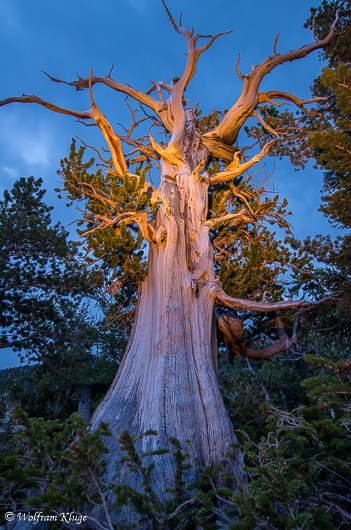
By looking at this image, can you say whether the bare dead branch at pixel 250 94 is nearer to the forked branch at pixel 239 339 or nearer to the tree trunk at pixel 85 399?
the forked branch at pixel 239 339

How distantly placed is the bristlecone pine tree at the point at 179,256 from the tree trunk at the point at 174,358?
0.01 m

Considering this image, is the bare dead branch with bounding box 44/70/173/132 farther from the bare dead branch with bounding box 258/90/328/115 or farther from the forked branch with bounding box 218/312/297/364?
the forked branch with bounding box 218/312/297/364

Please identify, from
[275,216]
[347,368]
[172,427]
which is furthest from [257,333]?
[347,368]

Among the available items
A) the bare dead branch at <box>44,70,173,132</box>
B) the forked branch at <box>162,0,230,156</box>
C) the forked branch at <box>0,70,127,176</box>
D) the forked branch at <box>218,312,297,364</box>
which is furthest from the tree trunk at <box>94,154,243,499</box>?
the bare dead branch at <box>44,70,173,132</box>

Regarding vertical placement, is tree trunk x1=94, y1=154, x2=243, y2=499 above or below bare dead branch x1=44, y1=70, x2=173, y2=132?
below

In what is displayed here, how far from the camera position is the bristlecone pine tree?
362 cm

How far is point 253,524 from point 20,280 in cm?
923

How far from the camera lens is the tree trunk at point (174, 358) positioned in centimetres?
337

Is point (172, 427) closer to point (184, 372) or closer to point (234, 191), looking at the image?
point (184, 372)

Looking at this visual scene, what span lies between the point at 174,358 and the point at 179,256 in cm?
179

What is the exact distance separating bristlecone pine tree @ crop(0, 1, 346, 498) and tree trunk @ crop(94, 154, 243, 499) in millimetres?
14

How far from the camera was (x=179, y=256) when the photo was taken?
5.19 m

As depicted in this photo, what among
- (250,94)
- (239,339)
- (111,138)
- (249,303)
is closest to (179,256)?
(249,303)

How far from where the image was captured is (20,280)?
9.22m
